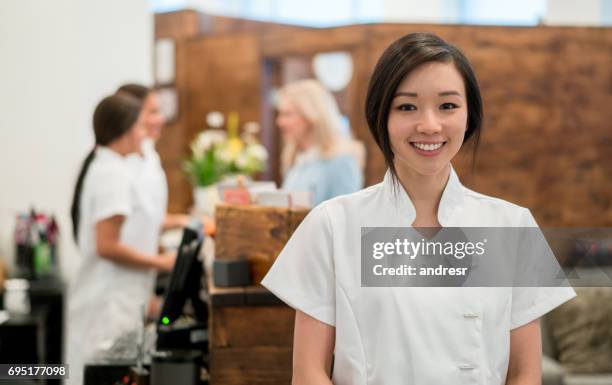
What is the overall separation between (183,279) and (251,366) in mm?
230

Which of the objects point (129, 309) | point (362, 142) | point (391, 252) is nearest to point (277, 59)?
point (362, 142)

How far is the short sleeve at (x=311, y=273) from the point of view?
1.11m

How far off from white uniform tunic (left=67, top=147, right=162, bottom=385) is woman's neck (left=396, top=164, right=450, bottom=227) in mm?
1144

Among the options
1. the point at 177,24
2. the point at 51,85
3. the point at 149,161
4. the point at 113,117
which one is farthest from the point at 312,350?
the point at 177,24

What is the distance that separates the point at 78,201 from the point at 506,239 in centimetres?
135

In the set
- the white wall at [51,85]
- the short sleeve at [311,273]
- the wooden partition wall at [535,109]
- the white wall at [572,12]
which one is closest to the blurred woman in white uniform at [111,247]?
the white wall at [51,85]

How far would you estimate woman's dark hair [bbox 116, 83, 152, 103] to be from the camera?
2031 millimetres

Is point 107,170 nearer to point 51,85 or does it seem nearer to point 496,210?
point 51,85

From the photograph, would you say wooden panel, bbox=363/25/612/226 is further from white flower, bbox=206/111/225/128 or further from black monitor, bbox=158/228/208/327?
black monitor, bbox=158/228/208/327

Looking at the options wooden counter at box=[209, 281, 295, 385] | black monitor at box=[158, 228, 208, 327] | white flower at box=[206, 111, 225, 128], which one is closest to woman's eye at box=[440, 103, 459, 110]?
wooden counter at box=[209, 281, 295, 385]

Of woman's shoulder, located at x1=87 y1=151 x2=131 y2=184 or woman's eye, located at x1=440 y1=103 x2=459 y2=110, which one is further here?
woman's shoulder, located at x1=87 y1=151 x2=131 y2=184

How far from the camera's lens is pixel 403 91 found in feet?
3.50

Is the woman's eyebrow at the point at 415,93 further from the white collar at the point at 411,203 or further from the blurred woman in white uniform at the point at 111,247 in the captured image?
the blurred woman in white uniform at the point at 111,247

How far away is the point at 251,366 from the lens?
1.59 metres
